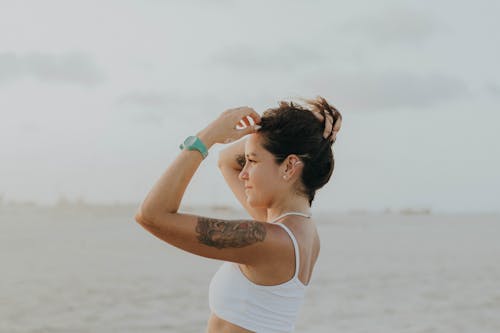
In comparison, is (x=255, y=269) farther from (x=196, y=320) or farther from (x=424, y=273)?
(x=424, y=273)

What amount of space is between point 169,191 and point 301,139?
1.69 ft

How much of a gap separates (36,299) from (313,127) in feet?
28.8

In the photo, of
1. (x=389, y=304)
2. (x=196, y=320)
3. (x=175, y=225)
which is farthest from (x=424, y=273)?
(x=175, y=225)

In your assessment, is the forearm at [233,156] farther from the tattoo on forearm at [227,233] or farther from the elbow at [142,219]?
the elbow at [142,219]

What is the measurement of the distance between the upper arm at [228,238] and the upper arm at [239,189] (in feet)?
1.96

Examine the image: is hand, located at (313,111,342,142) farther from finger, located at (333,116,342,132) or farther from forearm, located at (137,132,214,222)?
forearm, located at (137,132,214,222)

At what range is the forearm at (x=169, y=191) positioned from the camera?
1981 mm

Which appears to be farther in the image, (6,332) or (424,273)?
(424,273)

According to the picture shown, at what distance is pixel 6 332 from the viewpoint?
27.4 feet

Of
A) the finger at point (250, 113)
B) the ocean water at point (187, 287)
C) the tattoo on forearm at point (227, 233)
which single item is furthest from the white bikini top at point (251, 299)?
the ocean water at point (187, 287)

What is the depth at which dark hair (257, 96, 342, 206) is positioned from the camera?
2240 mm

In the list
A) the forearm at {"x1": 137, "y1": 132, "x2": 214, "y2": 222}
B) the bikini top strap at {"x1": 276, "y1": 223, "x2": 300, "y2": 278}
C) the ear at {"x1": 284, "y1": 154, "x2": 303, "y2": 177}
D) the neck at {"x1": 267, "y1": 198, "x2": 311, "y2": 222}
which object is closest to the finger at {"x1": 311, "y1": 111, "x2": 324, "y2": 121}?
the ear at {"x1": 284, "y1": 154, "x2": 303, "y2": 177}

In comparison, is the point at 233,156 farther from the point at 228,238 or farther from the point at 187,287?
the point at 187,287

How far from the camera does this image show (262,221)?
2.26 meters
